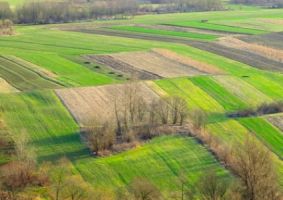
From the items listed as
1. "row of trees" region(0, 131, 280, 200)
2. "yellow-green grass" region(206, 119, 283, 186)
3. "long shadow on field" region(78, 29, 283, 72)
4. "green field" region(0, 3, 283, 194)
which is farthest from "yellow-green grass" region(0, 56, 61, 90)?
"long shadow on field" region(78, 29, 283, 72)

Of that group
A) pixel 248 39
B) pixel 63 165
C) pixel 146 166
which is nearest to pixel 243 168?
pixel 146 166

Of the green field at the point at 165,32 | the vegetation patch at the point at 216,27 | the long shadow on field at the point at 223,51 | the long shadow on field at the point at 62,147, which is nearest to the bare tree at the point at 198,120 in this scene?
the long shadow on field at the point at 62,147

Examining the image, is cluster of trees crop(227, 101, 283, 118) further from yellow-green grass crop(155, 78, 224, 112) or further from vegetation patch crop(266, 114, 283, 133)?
yellow-green grass crop(155, 78, 224, 112)

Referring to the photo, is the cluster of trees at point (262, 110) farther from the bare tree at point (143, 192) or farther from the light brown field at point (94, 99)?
the bare tree at point (143, 192)

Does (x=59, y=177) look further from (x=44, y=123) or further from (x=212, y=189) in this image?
(x=44, y=123)

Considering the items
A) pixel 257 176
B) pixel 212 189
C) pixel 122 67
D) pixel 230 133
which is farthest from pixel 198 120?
pixel 122 67
